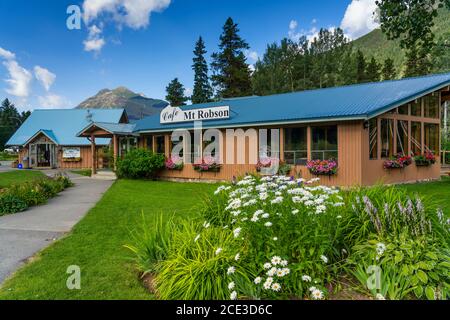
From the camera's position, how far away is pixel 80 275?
13.6 feet

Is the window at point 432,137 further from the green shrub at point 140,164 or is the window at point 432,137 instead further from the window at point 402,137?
the green shrub at point 140,164

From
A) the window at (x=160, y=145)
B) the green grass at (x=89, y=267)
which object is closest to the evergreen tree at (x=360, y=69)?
the window at (x=160, y=145)

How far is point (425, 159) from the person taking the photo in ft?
49.3

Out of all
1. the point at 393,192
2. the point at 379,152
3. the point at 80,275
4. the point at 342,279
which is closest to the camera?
the point at 342,279

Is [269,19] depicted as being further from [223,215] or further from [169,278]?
[169,278]

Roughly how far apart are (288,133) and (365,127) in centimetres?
336

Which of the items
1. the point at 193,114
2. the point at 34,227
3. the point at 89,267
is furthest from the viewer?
the point at 193,114

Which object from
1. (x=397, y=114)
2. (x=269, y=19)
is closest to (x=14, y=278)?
(x=269, y=19)

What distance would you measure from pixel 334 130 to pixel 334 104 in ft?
4.48

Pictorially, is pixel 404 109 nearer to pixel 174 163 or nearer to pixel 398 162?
pixel 398 162

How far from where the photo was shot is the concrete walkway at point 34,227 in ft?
Answer: 17.0


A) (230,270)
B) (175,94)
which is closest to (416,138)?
(230,270)

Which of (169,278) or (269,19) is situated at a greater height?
(269,19)

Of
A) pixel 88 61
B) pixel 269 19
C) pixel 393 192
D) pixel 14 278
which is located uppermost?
pixel 269 19
